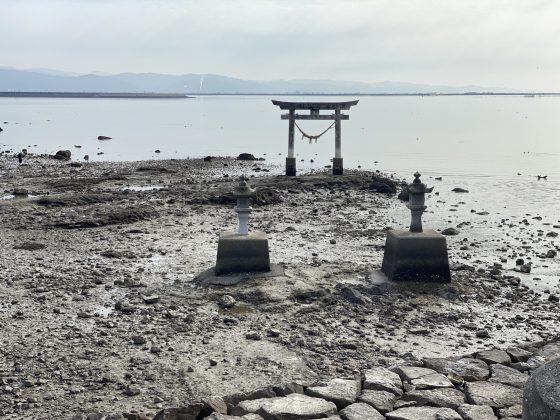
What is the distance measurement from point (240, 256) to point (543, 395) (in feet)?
24.3

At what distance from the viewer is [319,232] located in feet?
54.6

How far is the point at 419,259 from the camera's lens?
1170 centimetres

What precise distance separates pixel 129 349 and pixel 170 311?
1.54 m

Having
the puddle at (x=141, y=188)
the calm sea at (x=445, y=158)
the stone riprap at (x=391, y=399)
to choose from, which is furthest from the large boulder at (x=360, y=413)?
the puddle at (x=141, y=188)

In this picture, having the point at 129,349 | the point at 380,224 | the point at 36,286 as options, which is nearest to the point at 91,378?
the point at 129,349

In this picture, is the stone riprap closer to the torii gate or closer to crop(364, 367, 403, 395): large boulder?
crop(364, 367, 403, 395): large boulder

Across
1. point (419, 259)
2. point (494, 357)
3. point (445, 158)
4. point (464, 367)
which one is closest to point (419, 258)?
point (419, 259)

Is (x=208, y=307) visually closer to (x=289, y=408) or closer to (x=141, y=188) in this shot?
(x=289, y=408)

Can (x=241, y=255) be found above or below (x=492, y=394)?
above

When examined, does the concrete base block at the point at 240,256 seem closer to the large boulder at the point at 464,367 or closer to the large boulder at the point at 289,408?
the large boulder at the point at 464,367

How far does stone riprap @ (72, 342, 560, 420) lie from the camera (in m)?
6.12

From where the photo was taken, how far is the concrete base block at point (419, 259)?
1166 cm

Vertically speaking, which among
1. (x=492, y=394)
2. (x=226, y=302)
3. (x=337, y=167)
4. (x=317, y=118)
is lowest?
(x=226, y=302)

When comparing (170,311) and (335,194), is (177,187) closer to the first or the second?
(335,194)
